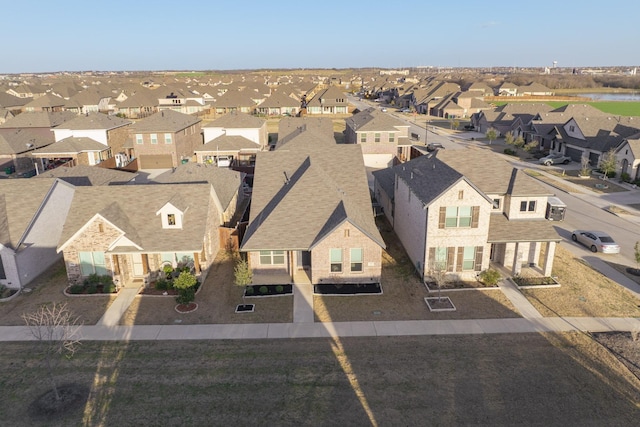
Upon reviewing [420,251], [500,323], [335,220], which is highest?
[335,220]

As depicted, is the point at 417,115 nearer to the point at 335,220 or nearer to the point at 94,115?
the point at 94,115

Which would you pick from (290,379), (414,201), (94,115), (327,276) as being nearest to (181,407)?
(290,379)

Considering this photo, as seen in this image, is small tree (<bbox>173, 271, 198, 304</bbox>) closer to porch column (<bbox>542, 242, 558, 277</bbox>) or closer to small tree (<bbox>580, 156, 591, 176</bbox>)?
porch column (<bbox>542, 242, 558, 277</bbox>)

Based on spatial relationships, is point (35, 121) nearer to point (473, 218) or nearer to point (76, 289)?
point (76, 289)

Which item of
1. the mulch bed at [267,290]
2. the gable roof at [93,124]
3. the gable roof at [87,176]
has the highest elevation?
the gable roof at [93,124]

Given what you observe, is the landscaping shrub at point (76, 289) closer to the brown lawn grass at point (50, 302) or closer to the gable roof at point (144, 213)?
the brown lawn grass at point (50, 302)

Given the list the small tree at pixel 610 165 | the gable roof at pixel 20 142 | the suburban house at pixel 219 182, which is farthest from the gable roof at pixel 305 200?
the gable roof at pixel 20 142

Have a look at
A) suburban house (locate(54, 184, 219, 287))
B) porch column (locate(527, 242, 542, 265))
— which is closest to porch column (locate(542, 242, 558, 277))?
porch column (locate(527, 242, 542, 265))
